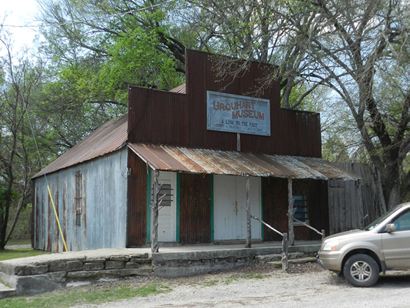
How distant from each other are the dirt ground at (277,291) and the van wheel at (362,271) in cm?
19

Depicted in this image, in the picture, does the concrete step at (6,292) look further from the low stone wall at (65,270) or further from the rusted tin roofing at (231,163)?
the rusted tin roofing at (231,163)

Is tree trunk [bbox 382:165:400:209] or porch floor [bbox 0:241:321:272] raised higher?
tree trunk [bbox 382:165:400:209]

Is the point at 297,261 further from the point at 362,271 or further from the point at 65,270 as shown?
the point at 65,270

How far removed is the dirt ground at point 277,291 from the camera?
363 inches

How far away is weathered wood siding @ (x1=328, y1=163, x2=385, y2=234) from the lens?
19.1 m

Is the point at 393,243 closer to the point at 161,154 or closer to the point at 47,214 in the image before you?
the point at 161,154

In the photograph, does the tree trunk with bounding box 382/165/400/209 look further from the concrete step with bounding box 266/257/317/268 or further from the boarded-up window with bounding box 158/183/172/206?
the boarded-up window with bounding box 158/183/172/206

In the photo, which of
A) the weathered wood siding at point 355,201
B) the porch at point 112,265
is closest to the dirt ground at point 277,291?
the porch at point 112,265

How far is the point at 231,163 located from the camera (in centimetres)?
1497

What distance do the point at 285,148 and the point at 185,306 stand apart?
31.7 ft

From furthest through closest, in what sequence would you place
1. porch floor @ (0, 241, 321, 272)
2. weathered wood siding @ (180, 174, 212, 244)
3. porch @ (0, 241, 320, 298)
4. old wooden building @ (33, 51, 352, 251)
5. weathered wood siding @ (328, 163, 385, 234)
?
weathered wood siding @ (328, 163, 385, 234)
weathered wood siding @ (180, 174, 212, 244)
old wooden building @ (33, 51, 352, 251)
porch floor @ (0, 241, 321, 272)
porch @ (0, 241, 320, 298)

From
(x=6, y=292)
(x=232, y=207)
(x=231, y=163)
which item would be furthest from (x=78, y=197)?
(x=6, y=292)

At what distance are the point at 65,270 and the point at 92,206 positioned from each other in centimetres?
520

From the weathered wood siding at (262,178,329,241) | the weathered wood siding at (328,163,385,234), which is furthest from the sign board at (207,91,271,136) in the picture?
the weathered wood siding at (328,163,385,234)
